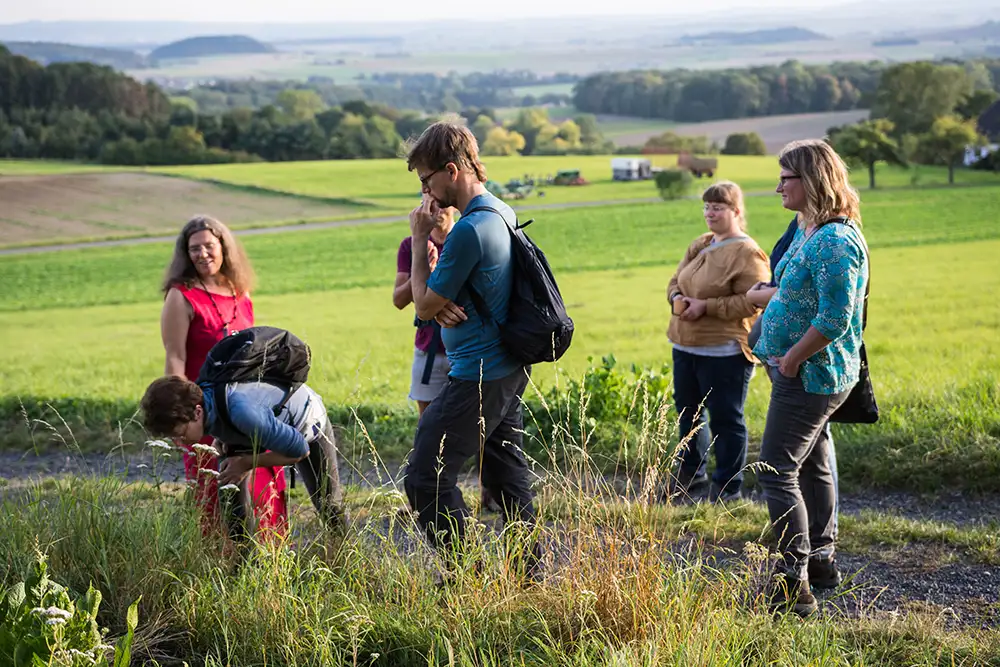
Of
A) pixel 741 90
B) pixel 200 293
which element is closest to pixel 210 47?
pixel 741 90

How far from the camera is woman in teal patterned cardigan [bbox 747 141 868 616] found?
425cm

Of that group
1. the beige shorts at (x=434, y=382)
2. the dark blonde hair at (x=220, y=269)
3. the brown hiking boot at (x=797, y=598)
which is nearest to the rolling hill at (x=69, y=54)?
the dark blonde hair at (x=220, y=269)

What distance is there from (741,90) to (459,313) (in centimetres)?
2540

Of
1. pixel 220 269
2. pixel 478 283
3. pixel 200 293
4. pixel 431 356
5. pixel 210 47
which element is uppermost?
pixel 210 47

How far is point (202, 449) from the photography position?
13.1ft

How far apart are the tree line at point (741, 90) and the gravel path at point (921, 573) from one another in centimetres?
1739

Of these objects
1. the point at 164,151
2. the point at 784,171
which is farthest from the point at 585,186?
the point at 784,171

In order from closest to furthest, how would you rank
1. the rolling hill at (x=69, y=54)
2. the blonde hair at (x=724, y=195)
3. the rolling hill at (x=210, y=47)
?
the blonde hair at (x=724, y=195)
the rolling hill at (x=69, y=54)
the rolling hill at (x=210, y=47)

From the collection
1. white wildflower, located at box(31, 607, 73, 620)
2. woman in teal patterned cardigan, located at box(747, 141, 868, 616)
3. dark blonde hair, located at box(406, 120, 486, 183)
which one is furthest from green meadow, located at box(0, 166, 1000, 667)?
dark blonde hair, located at box(406, 120, 486, 183)

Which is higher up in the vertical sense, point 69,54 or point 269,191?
point 69,54

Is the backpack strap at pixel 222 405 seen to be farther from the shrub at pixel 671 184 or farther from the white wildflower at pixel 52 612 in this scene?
the shrub at pixel 671 184

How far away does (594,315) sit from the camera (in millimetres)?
14812

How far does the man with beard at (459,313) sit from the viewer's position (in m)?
4.14

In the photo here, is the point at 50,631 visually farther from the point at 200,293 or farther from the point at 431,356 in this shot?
the point at 431,356
